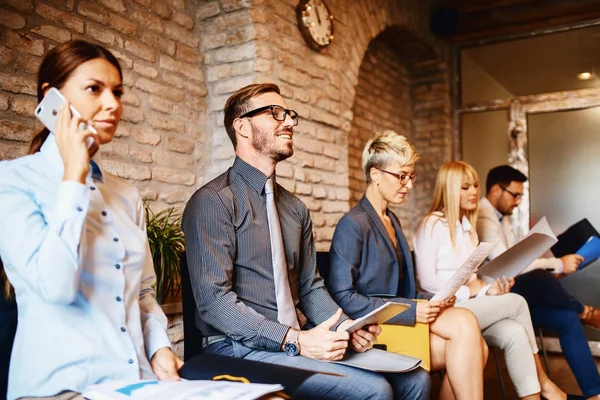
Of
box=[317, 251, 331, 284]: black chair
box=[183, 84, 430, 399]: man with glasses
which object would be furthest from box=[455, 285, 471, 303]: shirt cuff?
box=[183, 84, 430, 399]: man with glasses

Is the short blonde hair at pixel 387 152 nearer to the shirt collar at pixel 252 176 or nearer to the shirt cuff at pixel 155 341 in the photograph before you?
the shirt collar at pixel 252 176

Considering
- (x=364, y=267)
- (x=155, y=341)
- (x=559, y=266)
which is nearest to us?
(x=155, y=341)

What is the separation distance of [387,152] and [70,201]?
177cm

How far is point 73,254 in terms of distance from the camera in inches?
46.8

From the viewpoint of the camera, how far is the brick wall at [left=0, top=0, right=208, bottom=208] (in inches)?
97.1

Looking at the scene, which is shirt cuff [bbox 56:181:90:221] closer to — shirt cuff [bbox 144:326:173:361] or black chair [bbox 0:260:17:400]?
black chair [bbox 0:260:17:400]

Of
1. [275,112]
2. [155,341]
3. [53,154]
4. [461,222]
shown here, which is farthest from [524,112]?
[53,154]

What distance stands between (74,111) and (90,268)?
0.35m

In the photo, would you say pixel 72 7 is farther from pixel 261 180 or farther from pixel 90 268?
pixel 90 268

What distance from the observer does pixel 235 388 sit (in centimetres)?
121

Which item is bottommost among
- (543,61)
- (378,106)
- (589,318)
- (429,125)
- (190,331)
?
(589,318)

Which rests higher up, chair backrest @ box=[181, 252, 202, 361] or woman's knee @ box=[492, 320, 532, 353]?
chair backrest @ box=[181, 252, 202, 361]

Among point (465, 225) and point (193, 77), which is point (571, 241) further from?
point (193, 77)

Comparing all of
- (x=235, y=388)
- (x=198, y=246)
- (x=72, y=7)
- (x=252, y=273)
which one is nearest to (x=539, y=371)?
(x=252, y=273)
